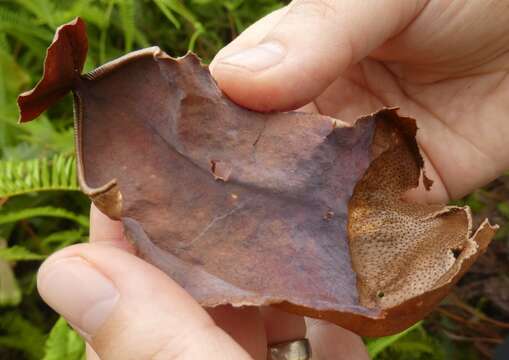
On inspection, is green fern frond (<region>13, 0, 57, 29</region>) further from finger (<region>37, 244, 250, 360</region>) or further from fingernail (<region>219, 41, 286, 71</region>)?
finger (<region>37, 244, 250, 360</region>)

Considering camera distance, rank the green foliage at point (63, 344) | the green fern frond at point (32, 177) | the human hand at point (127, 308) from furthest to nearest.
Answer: the green fern frond at point (32, 177) < the green foliage at point (63, 344) < the human hand at point (127, 308)

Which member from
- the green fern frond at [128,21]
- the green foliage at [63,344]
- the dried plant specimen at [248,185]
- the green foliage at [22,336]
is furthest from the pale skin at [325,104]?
the green fern frond at [128,21]

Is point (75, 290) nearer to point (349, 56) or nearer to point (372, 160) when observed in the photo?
point (372, 160)

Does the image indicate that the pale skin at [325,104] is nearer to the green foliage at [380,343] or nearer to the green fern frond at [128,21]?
the green foliage at [380,343]

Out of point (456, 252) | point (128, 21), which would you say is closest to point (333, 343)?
point (456, 252)

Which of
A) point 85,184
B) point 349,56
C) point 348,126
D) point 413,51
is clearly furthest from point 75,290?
point 413,51

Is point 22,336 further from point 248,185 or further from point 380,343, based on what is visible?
point 380,343

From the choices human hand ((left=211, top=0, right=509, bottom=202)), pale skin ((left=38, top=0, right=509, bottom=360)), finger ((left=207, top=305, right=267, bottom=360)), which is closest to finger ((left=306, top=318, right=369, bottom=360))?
pale skin ((left=38, top=0, right=509, bottom=360))
